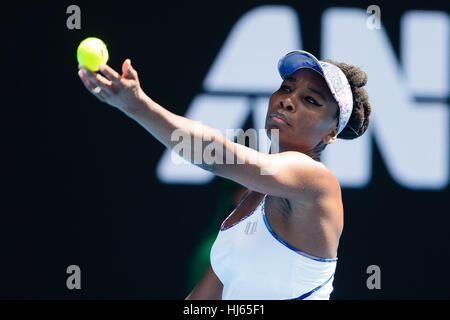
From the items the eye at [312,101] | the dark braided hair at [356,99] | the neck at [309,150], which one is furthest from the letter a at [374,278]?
the eye at [312,101]

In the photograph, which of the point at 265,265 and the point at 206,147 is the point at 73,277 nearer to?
the point at 265,265

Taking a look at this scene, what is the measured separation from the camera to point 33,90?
375cm

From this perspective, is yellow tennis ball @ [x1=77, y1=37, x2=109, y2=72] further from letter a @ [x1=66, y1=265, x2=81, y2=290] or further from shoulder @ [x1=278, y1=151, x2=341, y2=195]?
letter a @ [x1=66, y1=265, x2=81, y2=290]

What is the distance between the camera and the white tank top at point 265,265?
2145mm

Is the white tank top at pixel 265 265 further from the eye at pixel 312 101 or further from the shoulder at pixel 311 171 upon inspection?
the eye at pixel 312 101

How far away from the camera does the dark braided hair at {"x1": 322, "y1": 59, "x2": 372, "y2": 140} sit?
2.40 meters

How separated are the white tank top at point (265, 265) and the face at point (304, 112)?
264mm

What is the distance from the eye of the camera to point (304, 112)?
222 cm

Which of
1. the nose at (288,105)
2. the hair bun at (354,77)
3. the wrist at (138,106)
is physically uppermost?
the hair bun at (354,77)

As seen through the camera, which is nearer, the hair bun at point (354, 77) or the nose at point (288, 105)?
the nose at point (288, 105)

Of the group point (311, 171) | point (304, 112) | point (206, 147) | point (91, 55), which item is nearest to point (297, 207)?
point (311, 171)

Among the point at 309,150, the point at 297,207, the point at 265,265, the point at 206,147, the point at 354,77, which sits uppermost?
the point at 354,77

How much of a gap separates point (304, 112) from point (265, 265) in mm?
538

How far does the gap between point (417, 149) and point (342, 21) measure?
920 millimetres
